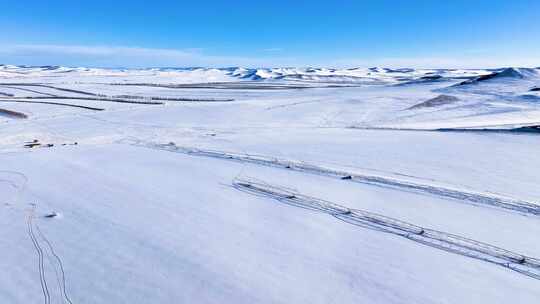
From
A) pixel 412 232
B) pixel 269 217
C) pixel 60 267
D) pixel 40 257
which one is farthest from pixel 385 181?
pixel 40 257

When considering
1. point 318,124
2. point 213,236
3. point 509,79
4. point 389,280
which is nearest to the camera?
point 389,280

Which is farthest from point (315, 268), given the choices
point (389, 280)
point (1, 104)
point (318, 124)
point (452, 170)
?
point (1, 104)

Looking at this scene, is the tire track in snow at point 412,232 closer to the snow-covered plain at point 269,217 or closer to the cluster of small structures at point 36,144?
the snow-covered plain at point 269,217

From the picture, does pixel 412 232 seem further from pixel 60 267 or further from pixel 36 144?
pixel 36 144

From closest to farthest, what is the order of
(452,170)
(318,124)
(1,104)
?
(452,170), (318,124), (1,104)

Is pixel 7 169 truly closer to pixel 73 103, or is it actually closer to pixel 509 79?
pixel 73 103

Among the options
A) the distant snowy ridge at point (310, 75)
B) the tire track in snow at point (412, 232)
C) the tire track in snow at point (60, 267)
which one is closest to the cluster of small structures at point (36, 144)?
the tire track in snow at point (60, 267)
